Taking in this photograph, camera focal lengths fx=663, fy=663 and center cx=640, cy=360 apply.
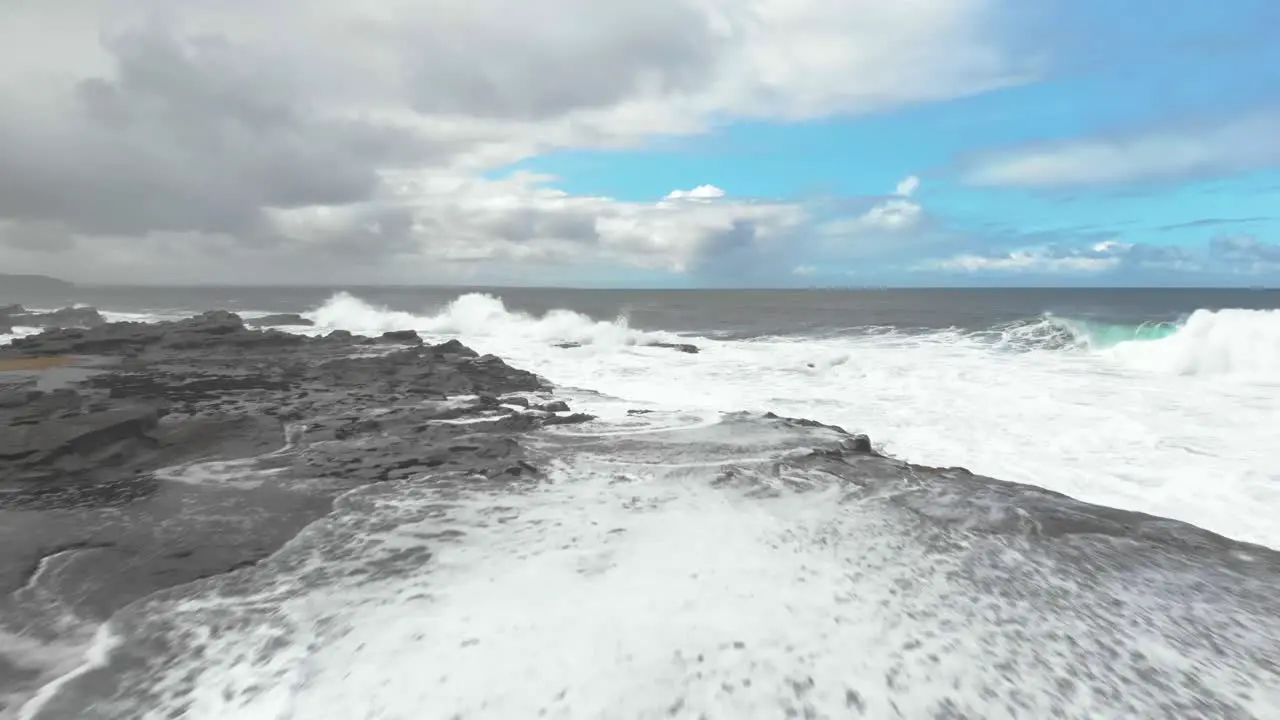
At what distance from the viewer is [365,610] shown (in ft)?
15.8

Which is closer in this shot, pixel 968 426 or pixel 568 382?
pixel 968 426

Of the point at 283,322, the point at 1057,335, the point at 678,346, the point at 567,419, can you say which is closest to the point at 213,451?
the point at 567,419

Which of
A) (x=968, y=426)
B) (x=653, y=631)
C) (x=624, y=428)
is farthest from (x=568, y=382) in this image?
(x=653, y=631)

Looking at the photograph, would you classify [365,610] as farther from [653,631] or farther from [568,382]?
[568,382]

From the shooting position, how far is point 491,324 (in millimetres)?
35000

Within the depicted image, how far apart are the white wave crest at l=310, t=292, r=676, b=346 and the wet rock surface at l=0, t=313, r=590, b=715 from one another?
11390 millimetres

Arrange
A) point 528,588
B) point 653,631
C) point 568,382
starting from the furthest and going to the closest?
point 568,382 < point 528,588 < point 653,631

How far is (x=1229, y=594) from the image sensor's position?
17.6 feet

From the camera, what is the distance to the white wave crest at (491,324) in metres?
28.9

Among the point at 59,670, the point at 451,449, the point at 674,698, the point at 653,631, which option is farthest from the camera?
the point at 451,449

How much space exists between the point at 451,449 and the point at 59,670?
18.0 feet

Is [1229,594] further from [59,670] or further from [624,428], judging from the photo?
[59,670]

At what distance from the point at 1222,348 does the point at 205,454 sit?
24.3 metres

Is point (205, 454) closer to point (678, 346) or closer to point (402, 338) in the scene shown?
point (402, 338)
